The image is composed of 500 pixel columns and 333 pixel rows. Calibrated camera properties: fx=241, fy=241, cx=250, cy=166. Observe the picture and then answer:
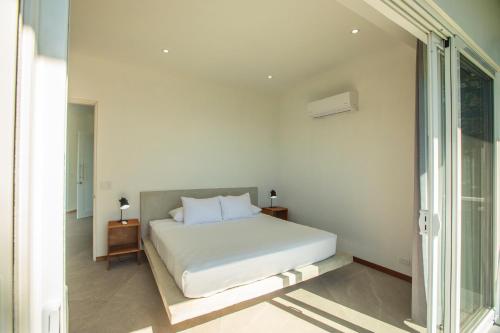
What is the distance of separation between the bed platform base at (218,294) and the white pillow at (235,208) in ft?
4.04

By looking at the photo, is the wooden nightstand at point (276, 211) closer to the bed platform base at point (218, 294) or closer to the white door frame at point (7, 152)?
the bed platform base at point (218, 294)

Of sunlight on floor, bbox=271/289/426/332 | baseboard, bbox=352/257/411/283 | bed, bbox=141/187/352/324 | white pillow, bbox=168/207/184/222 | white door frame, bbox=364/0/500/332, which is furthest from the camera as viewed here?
white pillow, bbox=168/207/184/222

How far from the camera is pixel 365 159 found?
10.8ft

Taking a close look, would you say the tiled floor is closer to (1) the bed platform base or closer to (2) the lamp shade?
(1) the bed platform base

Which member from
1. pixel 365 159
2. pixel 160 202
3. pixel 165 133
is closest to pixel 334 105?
pixel 365 159

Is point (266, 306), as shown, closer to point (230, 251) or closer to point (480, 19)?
point (230, 251)

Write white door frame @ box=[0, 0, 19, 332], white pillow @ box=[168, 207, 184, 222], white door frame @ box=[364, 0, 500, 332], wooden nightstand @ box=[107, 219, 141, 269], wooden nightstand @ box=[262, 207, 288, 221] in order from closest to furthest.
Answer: white door frame @ box=[0, 0, 19, 332] → white door frame @ box=[364, 0, 500, 332] → wooden nightstand @ box=[107, 219, 141, 269] → white pillow @ box=[168, 207, 184, 222] → wooden nightstand @ box=[262, 207, 288, 221]

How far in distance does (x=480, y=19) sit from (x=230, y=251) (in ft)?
9.05

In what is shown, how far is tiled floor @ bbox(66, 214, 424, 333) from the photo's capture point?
80.2 inches

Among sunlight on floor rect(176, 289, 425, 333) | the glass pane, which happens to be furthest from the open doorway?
the glass pane

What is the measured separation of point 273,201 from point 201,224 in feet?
6.18

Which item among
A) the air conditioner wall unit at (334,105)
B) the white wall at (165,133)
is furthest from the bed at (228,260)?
the air conditioner wall unit at (334,105)

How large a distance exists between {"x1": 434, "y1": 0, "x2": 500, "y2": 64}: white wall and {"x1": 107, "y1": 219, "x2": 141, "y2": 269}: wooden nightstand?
376 cm

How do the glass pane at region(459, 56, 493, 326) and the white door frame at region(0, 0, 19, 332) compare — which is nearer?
the white door frame at region(0, 0, 19, 332)
